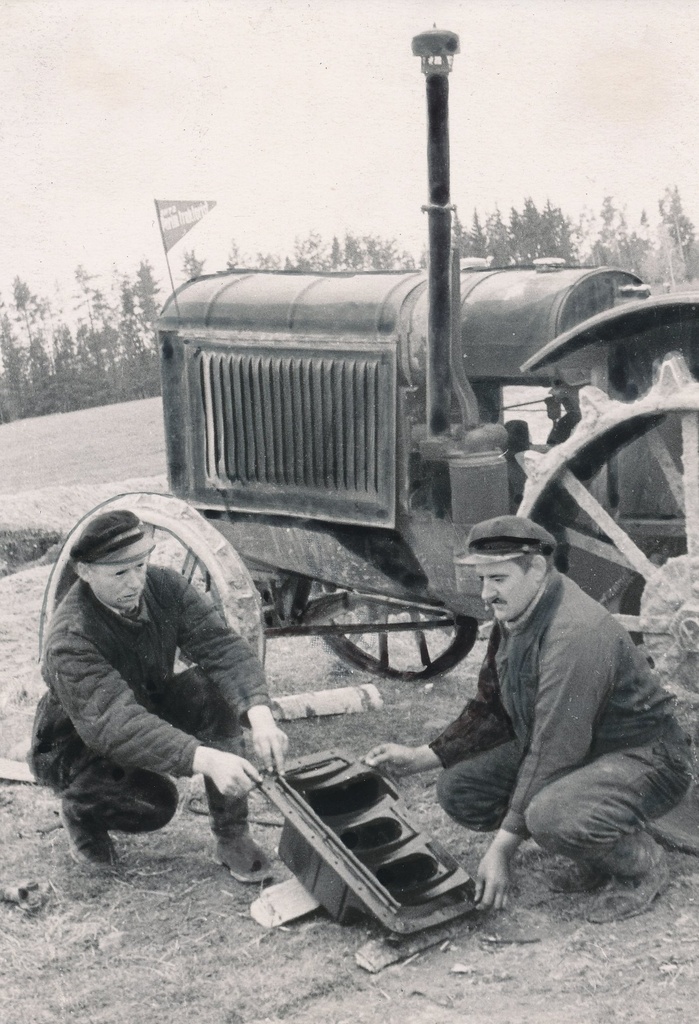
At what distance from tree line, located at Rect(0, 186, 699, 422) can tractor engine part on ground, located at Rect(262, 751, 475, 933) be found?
1.85 m

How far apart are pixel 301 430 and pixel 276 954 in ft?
6.87

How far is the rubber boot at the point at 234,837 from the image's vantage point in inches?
135

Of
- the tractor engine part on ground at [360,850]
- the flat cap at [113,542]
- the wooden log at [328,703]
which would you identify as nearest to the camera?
the tractor engine part on ground at [360,850]

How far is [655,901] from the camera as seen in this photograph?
3076mm

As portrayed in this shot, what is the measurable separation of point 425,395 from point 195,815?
68.1 inches

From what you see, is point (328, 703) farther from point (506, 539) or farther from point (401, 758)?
point (506, 539)

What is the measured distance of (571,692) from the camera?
2984 mm

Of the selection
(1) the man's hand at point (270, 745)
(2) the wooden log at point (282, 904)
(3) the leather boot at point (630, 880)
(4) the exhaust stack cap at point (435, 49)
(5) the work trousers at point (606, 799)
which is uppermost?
(4) the exhaust stack cap at point (435, 49)

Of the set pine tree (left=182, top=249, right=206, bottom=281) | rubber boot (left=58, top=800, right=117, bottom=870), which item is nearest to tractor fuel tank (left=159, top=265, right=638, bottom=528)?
pine tree (left=182, top=249, right=206, bottom=281)

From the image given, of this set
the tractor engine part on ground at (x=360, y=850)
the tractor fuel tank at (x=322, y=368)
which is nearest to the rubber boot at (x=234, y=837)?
the tractor engine part on ground at (x=360, y=850)

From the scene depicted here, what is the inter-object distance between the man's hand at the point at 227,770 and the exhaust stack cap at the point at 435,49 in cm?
229

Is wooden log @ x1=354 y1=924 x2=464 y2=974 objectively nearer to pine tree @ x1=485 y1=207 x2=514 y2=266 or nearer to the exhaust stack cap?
the exhaust stack cap

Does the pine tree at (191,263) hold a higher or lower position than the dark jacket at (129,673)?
higher

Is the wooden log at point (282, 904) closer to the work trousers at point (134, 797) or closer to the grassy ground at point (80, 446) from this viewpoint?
the work trousers at point (134, 797)
